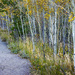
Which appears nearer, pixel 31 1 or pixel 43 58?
pixel 43 58

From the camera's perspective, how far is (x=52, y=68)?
153 inches

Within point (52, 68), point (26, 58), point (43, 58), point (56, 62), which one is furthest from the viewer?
point (26, 58)

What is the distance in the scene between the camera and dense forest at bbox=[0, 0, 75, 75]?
3.96 m

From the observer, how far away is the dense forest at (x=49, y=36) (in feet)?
13.0

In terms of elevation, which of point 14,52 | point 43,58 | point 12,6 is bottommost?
point 14,52

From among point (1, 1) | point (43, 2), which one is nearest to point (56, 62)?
point (43, 2)

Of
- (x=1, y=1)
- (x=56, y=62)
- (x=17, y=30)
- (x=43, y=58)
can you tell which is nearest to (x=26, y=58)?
(x=43, y=58)

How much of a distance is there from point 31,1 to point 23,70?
361cm

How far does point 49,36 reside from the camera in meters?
7.13

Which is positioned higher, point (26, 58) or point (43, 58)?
point (43, 58)

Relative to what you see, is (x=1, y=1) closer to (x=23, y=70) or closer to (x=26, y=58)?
(x=26, y=58)

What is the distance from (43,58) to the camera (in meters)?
5.11

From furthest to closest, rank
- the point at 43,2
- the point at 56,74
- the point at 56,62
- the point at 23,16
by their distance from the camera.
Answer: the point at 23,16 → the point at 43,2 → the point at 56,62 → the point at 56,74

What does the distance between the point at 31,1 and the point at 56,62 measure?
366 cm
